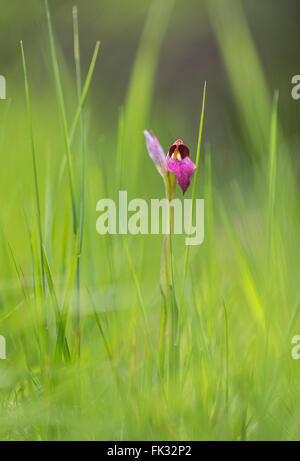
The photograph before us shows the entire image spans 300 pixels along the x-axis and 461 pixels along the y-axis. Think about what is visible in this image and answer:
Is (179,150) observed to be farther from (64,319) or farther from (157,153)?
(64,319)

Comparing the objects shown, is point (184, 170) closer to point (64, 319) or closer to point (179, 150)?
point (179, 150)

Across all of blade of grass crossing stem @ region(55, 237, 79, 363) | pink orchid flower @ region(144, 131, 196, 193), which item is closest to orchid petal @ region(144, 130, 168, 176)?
pink orchid flower @ region(144, 131, 196, 193)

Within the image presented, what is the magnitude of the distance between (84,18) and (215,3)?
1.63m

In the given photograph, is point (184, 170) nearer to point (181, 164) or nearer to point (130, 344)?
point (181, 164)

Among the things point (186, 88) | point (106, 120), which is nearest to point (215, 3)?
point (106, 120)

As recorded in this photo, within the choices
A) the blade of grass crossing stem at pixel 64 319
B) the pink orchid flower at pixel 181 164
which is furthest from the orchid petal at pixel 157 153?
the blade of grass crossing stem at pixel 64 319

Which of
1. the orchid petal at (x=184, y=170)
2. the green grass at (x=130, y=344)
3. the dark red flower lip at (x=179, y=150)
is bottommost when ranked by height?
the green grass at (x=130, y=344)

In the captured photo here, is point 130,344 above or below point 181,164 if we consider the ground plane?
below

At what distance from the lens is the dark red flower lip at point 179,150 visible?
1.60 ft

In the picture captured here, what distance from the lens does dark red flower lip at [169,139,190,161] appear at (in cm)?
49

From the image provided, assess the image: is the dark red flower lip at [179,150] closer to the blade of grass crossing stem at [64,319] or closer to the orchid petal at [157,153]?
the orchid petal at [157,153]

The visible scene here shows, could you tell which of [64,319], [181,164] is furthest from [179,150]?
[64,319]

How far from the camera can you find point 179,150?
0.49 meters

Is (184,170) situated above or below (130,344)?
above
